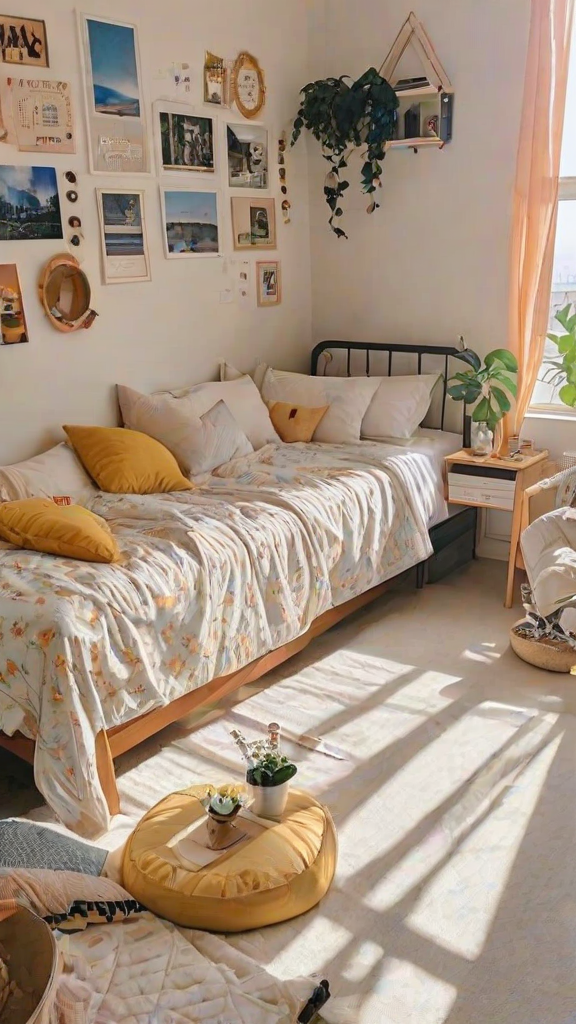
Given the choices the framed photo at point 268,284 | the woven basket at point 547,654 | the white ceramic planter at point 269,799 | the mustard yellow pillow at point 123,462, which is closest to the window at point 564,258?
the woven basket at point 547,654

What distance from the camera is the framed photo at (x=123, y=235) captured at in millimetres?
3498

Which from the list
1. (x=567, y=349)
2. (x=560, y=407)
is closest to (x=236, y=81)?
(x=567, y=349)

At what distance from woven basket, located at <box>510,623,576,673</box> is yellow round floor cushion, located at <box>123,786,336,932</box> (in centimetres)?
130

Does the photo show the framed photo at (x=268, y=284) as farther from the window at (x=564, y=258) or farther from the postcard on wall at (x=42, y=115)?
the window at (x=564, y=258)

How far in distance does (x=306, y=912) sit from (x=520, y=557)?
2.14 metres

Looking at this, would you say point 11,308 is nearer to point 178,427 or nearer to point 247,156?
point 178,427

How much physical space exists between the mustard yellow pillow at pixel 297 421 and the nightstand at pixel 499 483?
66cm

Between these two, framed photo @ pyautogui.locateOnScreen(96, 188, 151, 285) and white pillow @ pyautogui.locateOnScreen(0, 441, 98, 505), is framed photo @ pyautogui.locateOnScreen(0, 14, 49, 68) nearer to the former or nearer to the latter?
framed photo @ pyautogui.locateOnScreen(96, 188, 151, 285)

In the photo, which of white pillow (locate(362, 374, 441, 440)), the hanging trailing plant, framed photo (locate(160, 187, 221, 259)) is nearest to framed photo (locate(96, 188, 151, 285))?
framed photo (locate(160, 187, 221, 259))

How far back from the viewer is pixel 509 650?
338 cm

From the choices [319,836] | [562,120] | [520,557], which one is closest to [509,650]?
[520,557]

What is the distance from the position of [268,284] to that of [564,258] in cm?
144

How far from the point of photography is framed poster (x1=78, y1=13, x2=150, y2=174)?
10.9 ft

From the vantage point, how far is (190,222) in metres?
3.89
